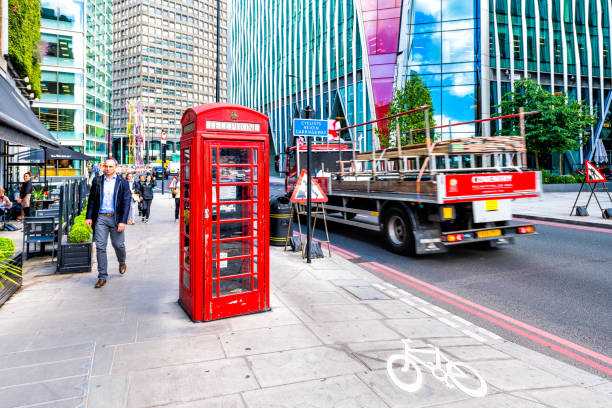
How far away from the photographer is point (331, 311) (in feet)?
16.9

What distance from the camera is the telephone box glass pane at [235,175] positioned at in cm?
454

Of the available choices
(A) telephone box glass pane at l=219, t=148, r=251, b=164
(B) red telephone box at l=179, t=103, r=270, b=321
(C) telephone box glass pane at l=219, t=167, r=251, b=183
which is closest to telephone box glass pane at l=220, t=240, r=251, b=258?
(B) red telephone box at l=179, t=103, r=270, b=321

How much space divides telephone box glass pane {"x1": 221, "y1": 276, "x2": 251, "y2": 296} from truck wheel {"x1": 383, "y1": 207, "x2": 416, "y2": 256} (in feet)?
14.9

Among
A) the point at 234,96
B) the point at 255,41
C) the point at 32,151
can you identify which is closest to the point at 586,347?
the point at 32,151

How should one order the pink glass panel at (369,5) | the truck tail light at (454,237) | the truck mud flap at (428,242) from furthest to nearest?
1. the pink glass panel at (369,5)
2. the truck mud flap at (428,242)
3. the truck tail light at (454,237)

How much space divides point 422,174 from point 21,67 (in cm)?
1646

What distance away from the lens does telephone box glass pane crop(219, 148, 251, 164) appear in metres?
4.52

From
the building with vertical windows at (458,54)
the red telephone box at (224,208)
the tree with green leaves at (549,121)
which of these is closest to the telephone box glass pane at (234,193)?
the red telephone box at (224,208)

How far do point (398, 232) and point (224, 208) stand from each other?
5.43m

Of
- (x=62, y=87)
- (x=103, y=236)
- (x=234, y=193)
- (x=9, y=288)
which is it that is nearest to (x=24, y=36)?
(x=103, y=236)

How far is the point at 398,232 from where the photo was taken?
909 cm

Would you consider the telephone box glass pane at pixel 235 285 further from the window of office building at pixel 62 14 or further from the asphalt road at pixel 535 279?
the window of office building at pixel 62 14

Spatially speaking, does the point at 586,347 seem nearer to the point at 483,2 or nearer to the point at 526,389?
the point at 526,389

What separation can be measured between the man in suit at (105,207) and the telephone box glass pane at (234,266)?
2285mm
